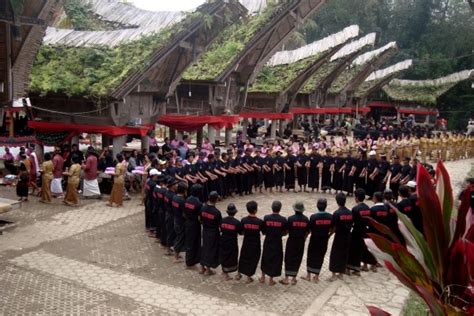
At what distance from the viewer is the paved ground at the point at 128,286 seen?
6.91m

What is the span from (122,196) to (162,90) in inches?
199

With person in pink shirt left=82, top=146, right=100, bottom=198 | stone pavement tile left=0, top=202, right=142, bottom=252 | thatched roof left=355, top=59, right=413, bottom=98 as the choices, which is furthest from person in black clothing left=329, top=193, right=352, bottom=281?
thatched roof left=355, top=59, right=413, bottom=98

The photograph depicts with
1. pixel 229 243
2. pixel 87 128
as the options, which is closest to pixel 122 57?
pixel 87 128

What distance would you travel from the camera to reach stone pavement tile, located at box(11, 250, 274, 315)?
276 inches

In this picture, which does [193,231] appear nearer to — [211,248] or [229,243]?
[211,248]

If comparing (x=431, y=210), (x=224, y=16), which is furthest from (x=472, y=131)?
(x=431, y=210)

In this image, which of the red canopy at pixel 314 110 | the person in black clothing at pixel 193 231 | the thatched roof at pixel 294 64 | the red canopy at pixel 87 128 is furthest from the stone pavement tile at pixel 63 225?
the red canopy at pixel 314 110

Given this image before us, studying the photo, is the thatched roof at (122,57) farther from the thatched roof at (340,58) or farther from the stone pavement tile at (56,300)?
the thatched roof at (340,58)

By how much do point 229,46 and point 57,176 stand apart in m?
9.11

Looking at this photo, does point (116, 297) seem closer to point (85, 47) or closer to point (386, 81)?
point (85, 47)

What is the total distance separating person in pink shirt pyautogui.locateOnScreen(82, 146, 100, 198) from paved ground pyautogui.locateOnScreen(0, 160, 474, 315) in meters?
2.97

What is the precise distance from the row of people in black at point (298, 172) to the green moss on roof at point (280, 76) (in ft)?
31.6

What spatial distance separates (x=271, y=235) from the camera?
7.82 m

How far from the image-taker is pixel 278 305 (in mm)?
7137
